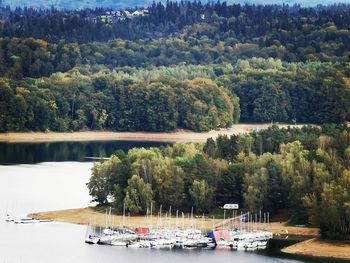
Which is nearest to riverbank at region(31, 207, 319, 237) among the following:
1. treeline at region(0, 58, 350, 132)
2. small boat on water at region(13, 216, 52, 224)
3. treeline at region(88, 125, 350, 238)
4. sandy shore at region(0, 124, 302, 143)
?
small boat on water at region(13, 216, 52, 224)

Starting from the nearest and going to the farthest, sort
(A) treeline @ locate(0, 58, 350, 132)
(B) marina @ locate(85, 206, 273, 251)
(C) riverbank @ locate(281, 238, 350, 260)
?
1. (C) riverbank @ locate(281, 238, 350, 260)
2. (B) marina @ locate(85, 206, 273, 251)
3. (A) treeline @ locate(0, 58, 350, 132)

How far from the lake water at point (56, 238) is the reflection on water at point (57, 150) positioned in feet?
54.8

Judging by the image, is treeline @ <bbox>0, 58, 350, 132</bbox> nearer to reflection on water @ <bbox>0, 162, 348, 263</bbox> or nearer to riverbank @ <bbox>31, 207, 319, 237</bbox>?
reflection on water @ <bbox>0, 162, 348, 263</bbox>

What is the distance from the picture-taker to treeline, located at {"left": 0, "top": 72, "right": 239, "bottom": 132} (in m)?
165

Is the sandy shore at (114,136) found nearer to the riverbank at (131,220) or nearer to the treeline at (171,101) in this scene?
the treeline at (171,101)

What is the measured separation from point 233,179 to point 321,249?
42.7 ft

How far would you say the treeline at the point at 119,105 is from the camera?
543 ft

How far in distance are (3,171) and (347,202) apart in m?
43.1

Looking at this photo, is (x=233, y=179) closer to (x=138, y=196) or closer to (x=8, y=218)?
(x=138, y=196)

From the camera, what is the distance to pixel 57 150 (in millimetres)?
148125

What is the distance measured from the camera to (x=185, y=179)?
10056cm

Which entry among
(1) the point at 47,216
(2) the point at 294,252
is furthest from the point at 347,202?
(1) the point at 47,216

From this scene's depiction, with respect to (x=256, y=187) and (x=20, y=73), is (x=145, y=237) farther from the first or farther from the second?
(x=20, y=73)

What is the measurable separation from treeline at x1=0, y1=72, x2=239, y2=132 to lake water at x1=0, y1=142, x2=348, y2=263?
1772 inches
